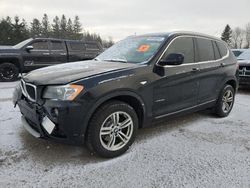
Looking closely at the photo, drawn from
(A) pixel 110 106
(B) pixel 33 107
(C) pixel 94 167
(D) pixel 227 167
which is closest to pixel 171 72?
(A) pixel 110 106

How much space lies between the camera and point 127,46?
14.0 ft

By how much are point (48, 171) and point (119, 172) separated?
33.0 inches

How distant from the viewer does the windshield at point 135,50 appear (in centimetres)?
368

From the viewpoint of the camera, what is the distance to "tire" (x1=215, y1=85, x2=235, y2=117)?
489 cm

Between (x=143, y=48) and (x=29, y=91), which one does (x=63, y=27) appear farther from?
(x=29, y=91)

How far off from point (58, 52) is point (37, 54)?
3.20 ft

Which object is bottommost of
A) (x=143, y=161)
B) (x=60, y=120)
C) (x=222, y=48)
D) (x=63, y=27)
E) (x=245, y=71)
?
(x=143, y=161)

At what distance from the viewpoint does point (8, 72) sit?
9461mm

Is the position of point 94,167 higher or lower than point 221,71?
lower

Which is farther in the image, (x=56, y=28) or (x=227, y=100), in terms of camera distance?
(x=56, y=28)

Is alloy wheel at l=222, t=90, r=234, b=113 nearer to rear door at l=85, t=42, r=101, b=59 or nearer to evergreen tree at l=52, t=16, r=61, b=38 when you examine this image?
rear door at l=85, t=42, r=101, b=59

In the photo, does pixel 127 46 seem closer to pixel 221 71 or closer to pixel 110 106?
pixel 110 106

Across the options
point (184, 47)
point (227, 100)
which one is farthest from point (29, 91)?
point (227, 100)

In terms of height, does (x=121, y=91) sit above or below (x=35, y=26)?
below
